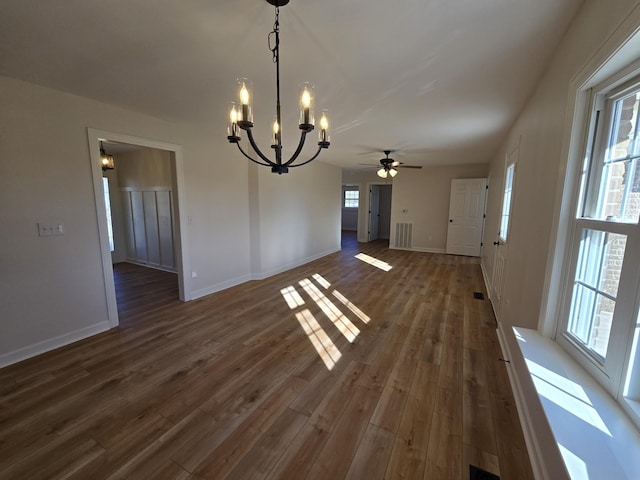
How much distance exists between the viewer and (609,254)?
1248mm

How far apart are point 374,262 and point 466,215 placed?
9.60 feet

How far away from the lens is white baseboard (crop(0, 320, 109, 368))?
249cm

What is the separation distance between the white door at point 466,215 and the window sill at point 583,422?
249 inches

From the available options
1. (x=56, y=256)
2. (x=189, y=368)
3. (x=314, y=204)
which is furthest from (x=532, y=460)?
(x=314, y=204)

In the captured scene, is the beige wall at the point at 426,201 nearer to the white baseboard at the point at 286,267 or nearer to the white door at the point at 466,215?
the white door at the point at 466,215

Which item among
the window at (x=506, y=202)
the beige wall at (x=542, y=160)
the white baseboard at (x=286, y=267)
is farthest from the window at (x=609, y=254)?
the white baseboard at (x=286, y=267)

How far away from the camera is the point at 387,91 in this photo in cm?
254

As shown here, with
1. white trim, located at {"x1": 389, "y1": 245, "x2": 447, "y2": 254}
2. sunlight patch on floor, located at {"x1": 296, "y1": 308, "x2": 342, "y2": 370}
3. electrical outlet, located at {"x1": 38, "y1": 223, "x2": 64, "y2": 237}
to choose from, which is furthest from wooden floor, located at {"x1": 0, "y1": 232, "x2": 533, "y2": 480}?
white trim, located at {"x1": 389, "y1": 245, "x2": 447, "y2": 254}

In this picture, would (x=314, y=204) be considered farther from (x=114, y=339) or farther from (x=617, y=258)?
(x=617, y=258)

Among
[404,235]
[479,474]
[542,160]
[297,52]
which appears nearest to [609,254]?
[542,160]

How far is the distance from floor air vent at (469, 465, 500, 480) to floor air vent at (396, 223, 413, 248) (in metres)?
7.03

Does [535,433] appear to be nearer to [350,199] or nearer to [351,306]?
[351,306]

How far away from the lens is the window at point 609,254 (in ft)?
3.55

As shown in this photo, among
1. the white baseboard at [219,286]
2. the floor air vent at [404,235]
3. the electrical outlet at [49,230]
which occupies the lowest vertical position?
the white baseboard at [219,286]
